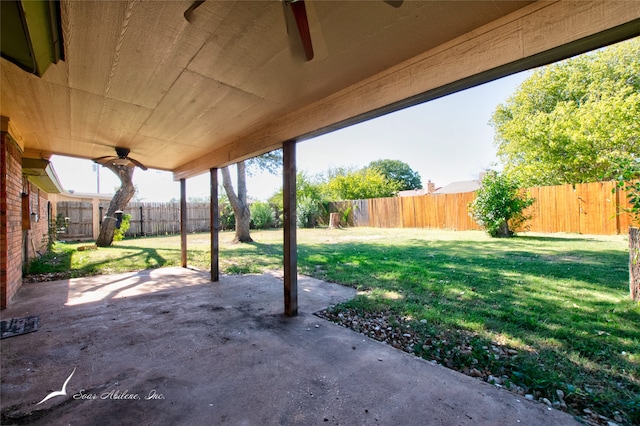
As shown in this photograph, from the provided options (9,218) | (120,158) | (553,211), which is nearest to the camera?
(9,218)

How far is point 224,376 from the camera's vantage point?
199cm

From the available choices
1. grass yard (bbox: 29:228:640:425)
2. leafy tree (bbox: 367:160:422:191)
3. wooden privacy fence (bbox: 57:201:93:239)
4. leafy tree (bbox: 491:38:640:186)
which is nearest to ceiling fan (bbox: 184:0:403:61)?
grass yard (bbox: 29:228:640:425)

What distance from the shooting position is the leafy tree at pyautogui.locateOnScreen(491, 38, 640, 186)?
11.1m

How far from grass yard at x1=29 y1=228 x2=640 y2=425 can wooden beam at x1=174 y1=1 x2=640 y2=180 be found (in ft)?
6.38

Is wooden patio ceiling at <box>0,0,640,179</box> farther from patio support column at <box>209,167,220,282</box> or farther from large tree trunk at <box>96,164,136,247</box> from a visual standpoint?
large tree trunk at <box>96,164,136,247</box>

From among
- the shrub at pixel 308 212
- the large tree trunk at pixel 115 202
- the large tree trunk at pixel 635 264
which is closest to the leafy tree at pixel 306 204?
the shrub at pixel 308 212

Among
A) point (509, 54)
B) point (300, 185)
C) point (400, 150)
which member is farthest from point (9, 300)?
point (400, 150)

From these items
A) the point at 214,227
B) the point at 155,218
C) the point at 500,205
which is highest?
the point at 500,205

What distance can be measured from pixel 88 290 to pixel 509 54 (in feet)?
18.8

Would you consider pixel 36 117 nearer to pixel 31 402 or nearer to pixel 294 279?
pixel 31 402

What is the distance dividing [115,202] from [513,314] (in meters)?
11.2

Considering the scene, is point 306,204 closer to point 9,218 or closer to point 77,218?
point 77,218

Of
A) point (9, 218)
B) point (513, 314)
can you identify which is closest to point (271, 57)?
point (513, 314)

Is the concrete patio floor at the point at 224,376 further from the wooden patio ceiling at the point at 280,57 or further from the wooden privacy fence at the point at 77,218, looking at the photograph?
the wooden privacy fence at the point at 77,218
